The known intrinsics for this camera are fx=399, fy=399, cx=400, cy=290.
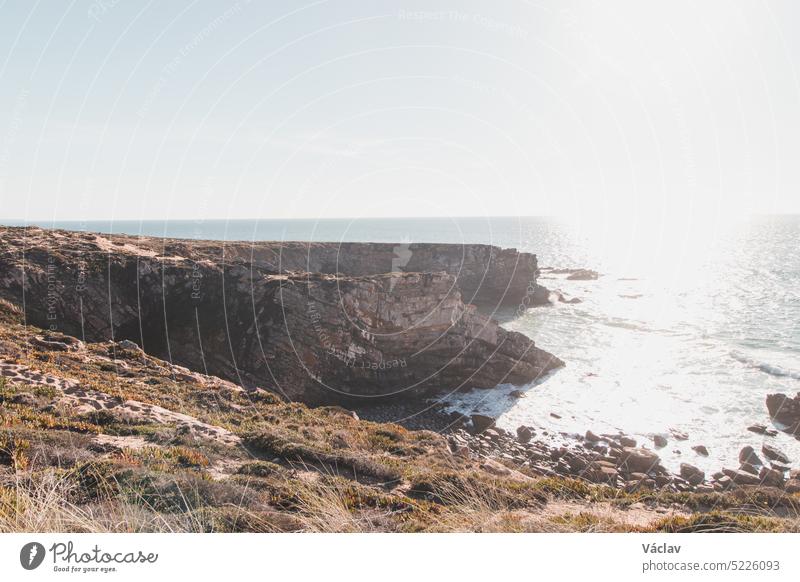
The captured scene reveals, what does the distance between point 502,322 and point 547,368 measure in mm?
21550

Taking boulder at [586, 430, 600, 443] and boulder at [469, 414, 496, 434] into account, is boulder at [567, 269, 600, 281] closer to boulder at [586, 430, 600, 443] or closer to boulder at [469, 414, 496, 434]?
boulder at [586, 430, 600, 443]

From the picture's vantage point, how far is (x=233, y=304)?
106 ft

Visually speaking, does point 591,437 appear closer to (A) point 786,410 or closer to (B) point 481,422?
(B) point 481,422

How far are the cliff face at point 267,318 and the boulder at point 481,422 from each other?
5.40 m

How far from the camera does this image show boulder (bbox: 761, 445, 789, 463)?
79.6 ft

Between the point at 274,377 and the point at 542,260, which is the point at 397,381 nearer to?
the point at 274,377

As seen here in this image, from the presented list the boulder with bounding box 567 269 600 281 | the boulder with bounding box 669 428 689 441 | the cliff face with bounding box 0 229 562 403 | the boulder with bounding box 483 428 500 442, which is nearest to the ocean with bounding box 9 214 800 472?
the boulder with bounding box 669 428 689 441

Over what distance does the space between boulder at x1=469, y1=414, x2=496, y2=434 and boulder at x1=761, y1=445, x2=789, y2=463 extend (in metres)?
16.6

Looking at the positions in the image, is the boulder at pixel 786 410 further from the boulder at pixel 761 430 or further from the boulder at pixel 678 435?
the boulder at pixel 678 435

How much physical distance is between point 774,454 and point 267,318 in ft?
115

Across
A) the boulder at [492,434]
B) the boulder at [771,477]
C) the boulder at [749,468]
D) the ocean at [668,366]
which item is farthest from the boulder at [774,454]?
the boulder at [492,434]

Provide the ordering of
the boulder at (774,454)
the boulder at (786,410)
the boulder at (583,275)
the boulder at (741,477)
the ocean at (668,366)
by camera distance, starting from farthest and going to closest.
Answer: the boulder at (583,275)
the ocean at (668,366)
the boulder at (786,410)
the boulder at (774,454)
the boulder at (741,477)

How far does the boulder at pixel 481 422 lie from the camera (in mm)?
27880
